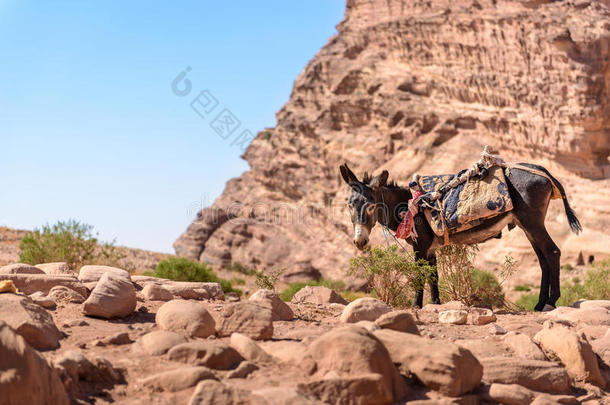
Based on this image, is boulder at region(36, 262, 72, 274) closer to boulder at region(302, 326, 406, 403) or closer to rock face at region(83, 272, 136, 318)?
rock face at region(83, 272, 136, 318)

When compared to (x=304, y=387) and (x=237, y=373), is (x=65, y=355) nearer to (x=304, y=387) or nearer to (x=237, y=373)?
(x=237, y=373)

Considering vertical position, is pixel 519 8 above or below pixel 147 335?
above

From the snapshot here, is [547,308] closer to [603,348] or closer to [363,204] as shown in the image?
[603,348]

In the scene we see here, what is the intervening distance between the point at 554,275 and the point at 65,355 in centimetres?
674

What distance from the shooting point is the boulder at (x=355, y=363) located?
13.5 ft

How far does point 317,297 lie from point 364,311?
214 cm

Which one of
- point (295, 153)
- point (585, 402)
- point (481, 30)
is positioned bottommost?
point (585, 402)

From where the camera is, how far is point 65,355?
418 centimetres

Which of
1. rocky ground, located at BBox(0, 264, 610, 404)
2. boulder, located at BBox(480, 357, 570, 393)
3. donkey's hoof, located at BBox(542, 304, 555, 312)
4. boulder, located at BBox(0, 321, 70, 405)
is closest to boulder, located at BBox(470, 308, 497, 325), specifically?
rocky ground, located at BBox(0, 264, 610, 404)

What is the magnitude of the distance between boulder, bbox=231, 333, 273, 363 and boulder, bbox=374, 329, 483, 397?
1048mm

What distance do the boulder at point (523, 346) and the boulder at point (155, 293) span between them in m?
4.01

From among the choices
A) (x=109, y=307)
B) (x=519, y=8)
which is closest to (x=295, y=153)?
(x=519, y=8)

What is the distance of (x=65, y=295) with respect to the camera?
244 inches

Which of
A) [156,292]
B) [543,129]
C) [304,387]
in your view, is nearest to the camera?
[304,387]
